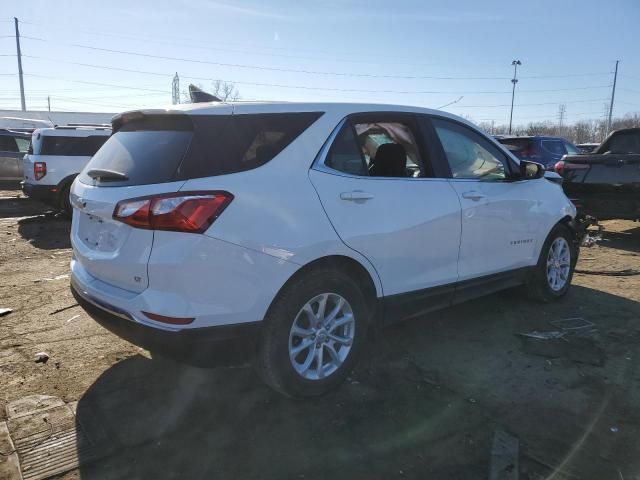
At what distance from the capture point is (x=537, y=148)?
42.1 feet

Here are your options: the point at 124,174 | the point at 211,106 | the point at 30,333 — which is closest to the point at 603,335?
the point at 211,106

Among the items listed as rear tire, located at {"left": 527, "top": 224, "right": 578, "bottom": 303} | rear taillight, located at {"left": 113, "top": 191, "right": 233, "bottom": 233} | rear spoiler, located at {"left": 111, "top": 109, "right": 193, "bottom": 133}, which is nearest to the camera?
rear taillight, located at {"left": 113, "top": 191, "right": 233, "bottom": 233}

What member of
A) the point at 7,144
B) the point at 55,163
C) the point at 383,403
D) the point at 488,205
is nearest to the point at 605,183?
the point at 488,205

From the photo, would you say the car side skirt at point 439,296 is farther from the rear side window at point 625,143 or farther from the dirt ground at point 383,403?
the rear side window at point 625,143

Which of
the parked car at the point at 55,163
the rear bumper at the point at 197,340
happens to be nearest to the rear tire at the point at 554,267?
the rear bumper at the point at 197,340

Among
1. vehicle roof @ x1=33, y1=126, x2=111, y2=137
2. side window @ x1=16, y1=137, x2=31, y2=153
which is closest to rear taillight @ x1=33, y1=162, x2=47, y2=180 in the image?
vehicle roof @ x1=33, y1=126, x2=111, y2=137

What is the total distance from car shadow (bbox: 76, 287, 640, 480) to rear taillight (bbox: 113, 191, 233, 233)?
1210 mm

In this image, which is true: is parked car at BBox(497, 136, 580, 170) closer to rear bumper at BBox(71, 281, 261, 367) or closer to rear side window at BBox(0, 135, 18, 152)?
rear bumper at BBox(71, 281, 261, 367)

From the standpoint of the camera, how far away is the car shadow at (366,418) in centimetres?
269

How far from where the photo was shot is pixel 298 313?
3.07 m

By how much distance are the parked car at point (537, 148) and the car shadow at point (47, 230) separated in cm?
1002

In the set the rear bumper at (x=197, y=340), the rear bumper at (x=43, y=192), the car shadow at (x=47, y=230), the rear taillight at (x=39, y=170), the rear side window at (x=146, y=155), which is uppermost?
the rear side window at (x=146, y=155)

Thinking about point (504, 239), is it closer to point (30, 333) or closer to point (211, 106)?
point (211, 106)

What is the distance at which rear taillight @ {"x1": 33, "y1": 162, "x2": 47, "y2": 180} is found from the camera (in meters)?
10.5
